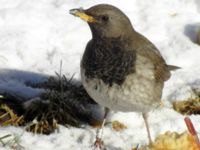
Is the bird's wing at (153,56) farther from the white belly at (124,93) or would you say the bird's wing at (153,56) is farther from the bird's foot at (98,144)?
the bird's foot at (98,144)

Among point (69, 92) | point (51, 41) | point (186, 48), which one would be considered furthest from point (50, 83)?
point (186, 48)

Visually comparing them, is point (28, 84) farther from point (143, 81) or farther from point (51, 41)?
point (143, 81)

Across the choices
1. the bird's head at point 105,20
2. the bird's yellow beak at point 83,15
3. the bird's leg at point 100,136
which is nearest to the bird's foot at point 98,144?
the bird's leg at point 100,136

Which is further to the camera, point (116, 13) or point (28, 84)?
point (28, 84)

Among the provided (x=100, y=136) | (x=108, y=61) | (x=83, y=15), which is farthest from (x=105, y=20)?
(x=100, y=136)

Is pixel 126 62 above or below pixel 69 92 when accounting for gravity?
above

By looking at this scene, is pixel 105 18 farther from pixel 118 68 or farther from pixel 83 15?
pixel 118 68

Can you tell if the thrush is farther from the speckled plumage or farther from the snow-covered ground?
the snow-covered ground

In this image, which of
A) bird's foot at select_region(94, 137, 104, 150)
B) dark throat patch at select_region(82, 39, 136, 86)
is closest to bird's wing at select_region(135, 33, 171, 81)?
dark throat patch at select_region(82, 39, 136, 86)
